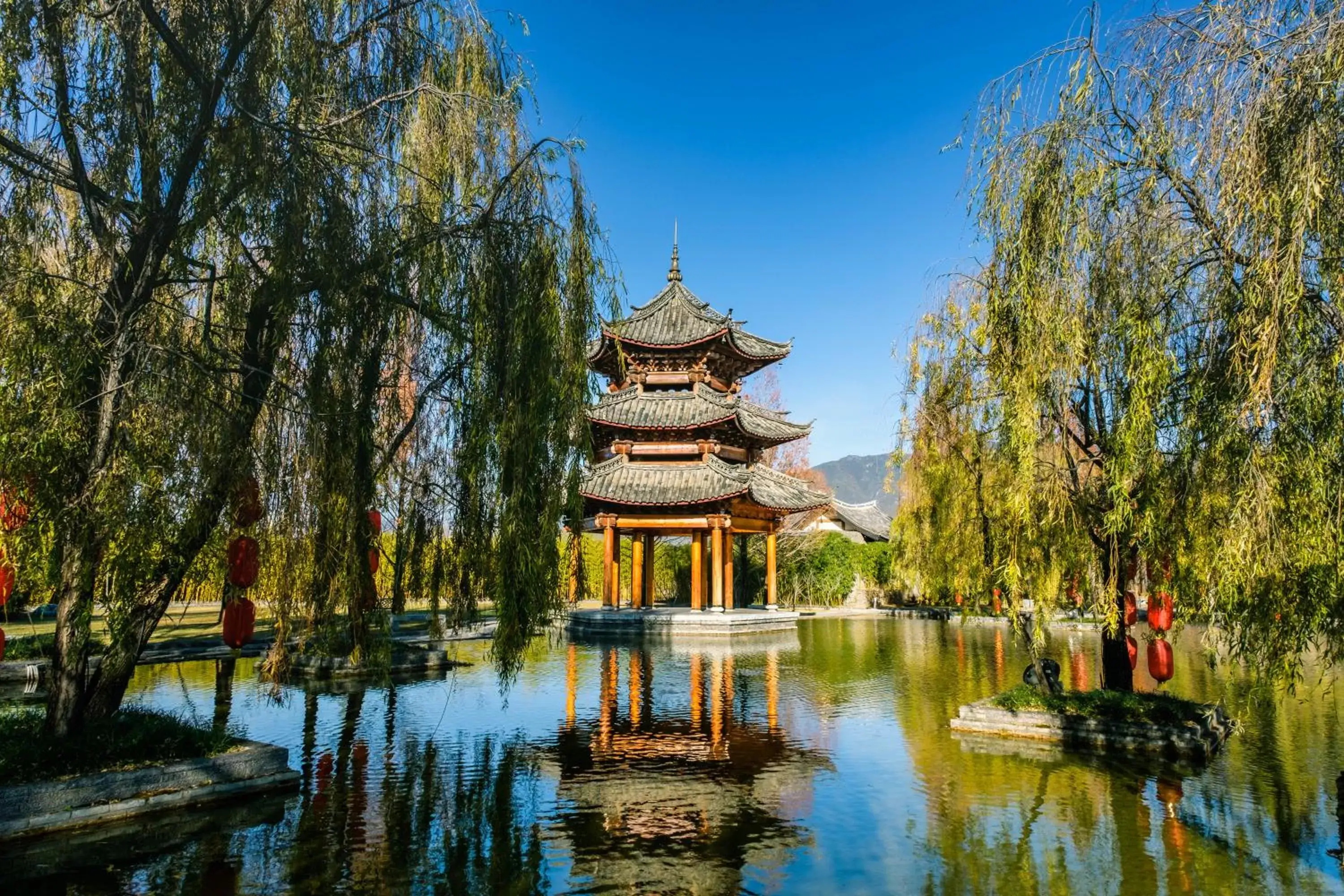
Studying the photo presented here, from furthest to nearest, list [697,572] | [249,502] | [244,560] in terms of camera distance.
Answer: [697,572]
[244,560]
[249,502]

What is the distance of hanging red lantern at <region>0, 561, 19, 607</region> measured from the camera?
4922 millimetres

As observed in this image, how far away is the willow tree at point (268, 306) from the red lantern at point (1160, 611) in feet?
21.1

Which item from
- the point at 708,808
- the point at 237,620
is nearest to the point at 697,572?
the point at 708,808

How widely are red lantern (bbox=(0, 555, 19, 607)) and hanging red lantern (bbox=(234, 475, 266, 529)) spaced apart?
1.28 metres

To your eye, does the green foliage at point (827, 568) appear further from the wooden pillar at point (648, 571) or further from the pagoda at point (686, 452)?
the wooden pillar at point (648, 571)

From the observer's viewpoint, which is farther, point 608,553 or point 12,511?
point 608,553

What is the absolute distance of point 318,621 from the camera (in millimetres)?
5785

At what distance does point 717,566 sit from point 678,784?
13438 millimetres

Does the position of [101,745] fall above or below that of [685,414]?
below

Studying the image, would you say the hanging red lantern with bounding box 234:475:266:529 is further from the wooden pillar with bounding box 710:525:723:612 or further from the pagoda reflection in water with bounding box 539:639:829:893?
the wooden pillar with bounding box 710:525:723:612

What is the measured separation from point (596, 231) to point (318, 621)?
3.54 metres

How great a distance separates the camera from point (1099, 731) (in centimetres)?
786

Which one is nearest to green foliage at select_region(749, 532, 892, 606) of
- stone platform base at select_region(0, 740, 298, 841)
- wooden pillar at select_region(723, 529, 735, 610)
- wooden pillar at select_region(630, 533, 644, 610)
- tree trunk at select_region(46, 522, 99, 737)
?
wooden pillar at select_region(630, 533, 644, 610)

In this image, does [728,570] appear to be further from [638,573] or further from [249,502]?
A: [249,502]
